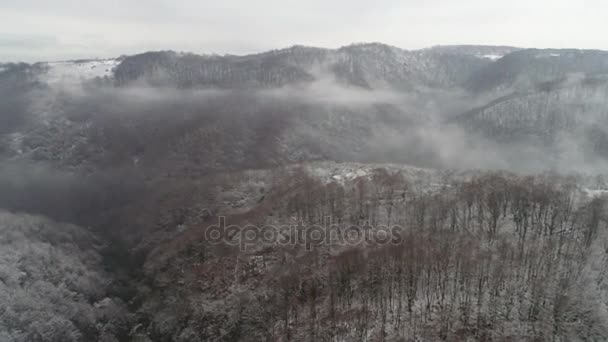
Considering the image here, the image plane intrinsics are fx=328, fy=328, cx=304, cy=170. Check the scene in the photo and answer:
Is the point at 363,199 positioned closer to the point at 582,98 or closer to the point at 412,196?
the point at 412,196

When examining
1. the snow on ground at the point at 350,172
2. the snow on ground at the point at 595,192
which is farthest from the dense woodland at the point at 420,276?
the snow on ground at the point at 350,172

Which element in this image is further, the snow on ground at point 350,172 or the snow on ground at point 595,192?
the snow on ground at point 350,172

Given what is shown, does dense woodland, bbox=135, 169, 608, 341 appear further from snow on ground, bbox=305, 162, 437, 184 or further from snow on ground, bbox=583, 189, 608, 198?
snow on ground, bbox=305, 162, 437, 184

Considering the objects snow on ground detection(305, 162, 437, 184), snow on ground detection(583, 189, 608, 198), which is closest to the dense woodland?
snow on ground detection(583, 189, 608, 198)

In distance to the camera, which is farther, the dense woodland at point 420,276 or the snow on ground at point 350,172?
the snow on ground at point 350,172

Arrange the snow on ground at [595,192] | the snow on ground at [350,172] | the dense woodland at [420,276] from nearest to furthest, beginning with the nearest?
1. the dense woodland at [420,276]
2. the snow on ground at [595,192]
3. the snow on ground at [350,172]

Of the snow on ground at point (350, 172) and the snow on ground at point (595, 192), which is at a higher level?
the snow on ground at point (595, 192)

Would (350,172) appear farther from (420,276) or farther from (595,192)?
(595,192)

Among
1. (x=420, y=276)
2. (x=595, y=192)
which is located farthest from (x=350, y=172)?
(x=595, y=192)

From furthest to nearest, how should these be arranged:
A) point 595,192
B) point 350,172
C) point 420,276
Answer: point 350,172, point 595,192, point 420,276

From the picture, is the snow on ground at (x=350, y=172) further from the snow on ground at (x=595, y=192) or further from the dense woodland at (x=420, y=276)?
the snow on ground at (x=595, y=192)

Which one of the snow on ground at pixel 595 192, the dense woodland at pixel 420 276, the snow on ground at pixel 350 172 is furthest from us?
the snow on ground at pixel 350 172
